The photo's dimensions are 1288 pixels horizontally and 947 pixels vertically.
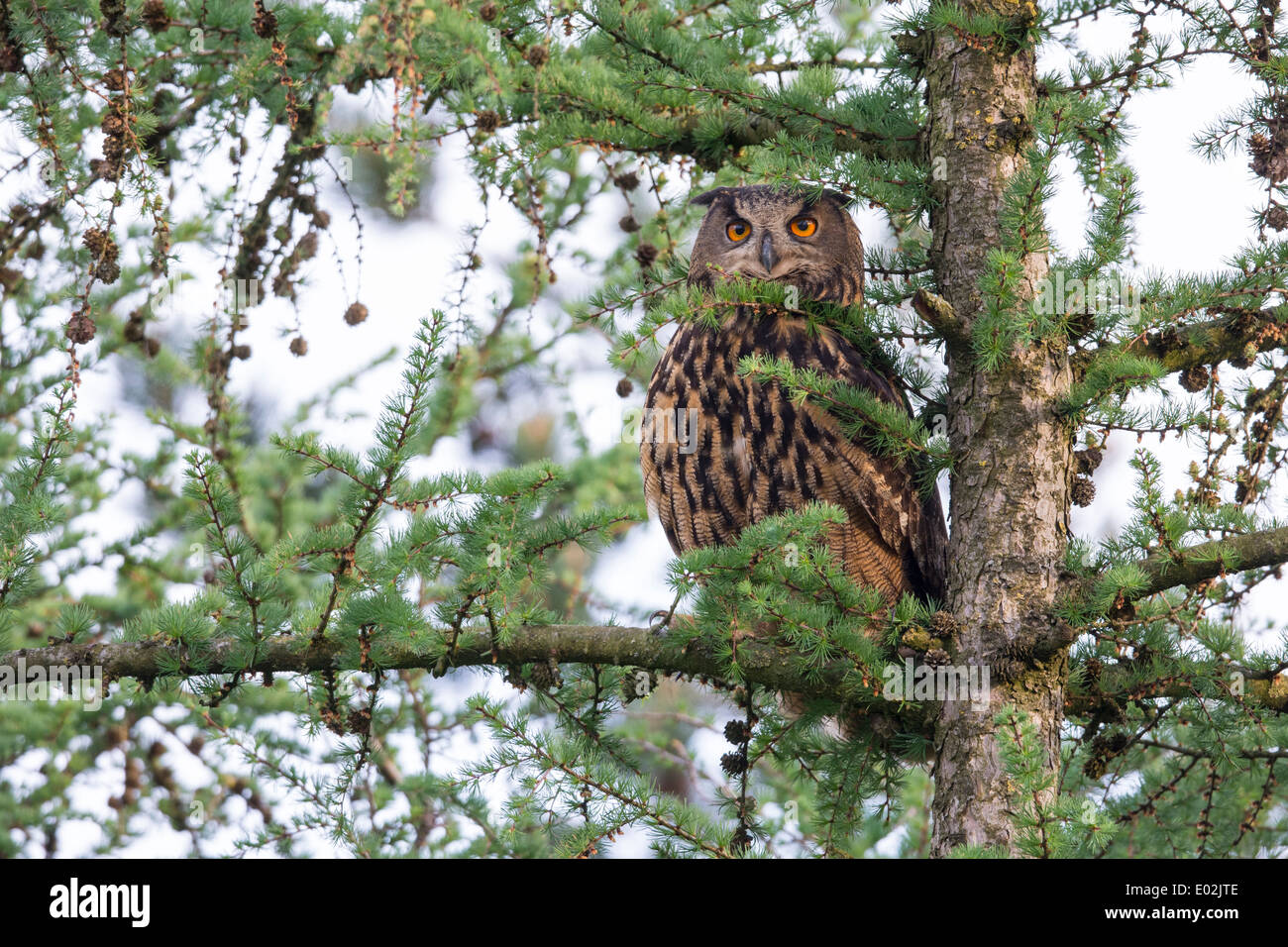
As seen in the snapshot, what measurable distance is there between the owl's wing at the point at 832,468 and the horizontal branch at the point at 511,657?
88cm

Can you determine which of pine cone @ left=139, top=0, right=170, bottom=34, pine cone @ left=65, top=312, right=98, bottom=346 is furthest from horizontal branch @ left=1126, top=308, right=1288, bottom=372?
pine cone @ left=139, top=0, right=170, bottom=34

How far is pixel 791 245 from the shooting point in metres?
4.36

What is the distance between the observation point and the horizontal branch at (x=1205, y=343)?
3.19m

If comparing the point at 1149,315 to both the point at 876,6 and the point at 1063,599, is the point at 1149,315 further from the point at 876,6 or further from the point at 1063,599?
the point at 876,6

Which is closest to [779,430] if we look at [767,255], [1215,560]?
[767,255]

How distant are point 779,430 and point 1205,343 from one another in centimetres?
125

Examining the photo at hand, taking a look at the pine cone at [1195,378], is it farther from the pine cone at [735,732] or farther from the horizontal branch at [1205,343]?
the pine cone at [735,732]

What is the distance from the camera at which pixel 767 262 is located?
169 inches

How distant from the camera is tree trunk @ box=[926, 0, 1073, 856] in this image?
115 inches

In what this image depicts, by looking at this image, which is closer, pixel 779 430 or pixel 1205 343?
pixel 1205 343

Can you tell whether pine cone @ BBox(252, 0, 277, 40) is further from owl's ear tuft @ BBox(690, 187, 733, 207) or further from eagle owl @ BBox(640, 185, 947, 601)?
owl's ear tuft @ BBox(690, 187, 733, 207)

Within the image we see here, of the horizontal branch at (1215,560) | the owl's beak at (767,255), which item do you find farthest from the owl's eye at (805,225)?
the horizontal branch at (1215,560)

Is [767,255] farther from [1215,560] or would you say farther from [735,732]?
[1215,560]
